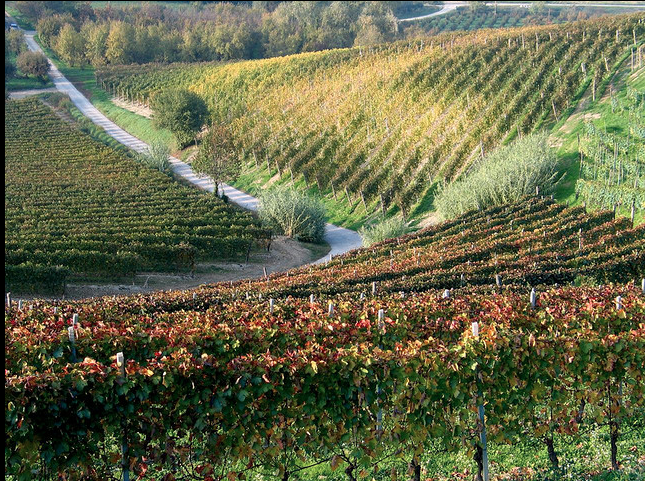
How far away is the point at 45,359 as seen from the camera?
29.6 ft

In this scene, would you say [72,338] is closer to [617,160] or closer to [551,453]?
[551,453]

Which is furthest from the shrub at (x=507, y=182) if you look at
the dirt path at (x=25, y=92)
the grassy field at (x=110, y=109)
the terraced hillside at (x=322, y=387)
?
the dirt path at (x=25, y=92)

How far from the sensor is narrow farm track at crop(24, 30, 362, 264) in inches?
1660

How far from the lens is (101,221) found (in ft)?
117

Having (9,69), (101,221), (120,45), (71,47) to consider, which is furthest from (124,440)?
(71,47)

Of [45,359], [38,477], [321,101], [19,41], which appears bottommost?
[38,477]

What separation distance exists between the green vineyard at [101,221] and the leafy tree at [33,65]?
44.3 meters

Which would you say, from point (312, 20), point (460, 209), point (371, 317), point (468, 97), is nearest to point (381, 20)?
point (312, 20)

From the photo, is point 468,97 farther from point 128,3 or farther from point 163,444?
point 128,3

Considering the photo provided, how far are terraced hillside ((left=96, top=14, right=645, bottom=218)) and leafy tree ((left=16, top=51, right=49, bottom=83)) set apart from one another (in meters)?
39.2

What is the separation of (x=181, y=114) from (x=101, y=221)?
3493cm

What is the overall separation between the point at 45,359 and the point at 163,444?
2166 mm

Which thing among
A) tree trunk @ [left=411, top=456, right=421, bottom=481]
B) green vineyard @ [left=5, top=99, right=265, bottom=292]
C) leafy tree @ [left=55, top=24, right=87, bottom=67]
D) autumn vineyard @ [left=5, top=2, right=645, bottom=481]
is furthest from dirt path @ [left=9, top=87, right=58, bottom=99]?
tree trunk @ [left=411, top=456, right=421, bottom=481]

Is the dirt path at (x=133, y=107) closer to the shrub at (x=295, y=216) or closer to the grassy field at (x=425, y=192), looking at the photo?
the grassy field at (x=425, y=192)
